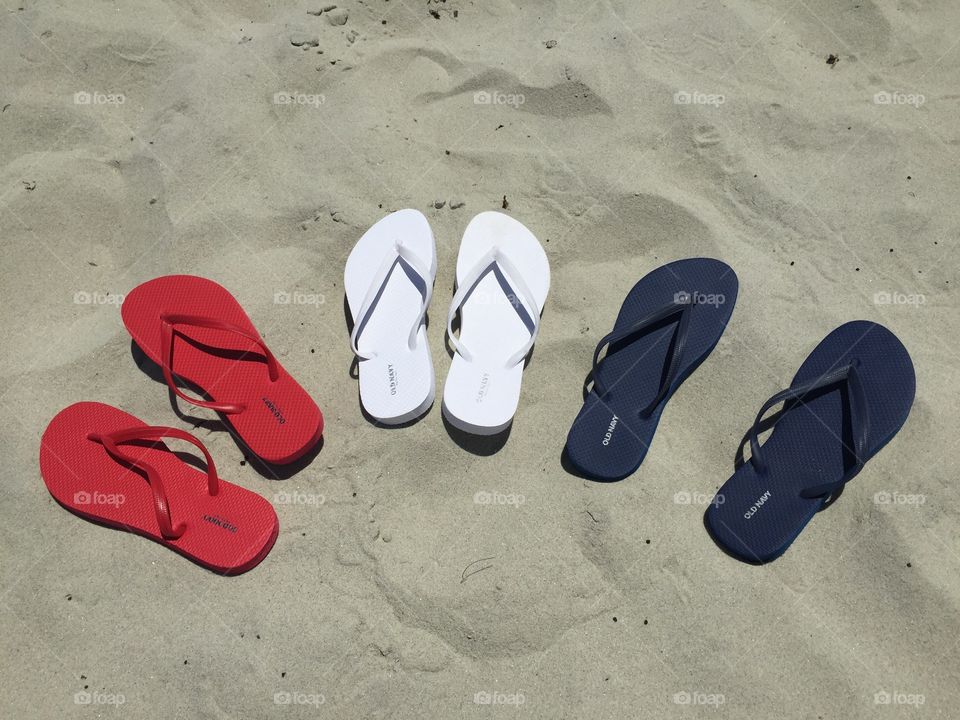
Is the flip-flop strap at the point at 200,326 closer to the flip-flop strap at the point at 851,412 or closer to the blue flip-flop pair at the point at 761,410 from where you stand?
the blue flip-flop pair at the point at 761,410

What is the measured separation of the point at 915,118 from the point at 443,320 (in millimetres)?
2502

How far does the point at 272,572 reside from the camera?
2.79 meters

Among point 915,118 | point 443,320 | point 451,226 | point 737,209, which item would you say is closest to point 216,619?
point 443,320

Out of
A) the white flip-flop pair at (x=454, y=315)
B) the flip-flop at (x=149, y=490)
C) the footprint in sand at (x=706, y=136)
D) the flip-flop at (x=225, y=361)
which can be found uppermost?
the footprint in sand at (x=706, y=136)

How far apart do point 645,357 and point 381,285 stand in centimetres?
125

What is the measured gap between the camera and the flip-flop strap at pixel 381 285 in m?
A: 2.93

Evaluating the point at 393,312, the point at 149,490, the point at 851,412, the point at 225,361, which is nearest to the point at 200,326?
the point at 225,361

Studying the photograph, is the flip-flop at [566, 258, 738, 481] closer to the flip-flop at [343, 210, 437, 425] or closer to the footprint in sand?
the footprint in sand

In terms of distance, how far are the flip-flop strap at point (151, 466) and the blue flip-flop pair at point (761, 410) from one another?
1.54m

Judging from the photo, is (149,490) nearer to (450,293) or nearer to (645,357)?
(450,293)

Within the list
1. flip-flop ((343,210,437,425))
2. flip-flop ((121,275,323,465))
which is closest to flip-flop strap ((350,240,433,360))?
flip-flop ((343,210,437,425))

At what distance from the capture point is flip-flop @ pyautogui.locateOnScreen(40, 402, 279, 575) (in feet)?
9.09

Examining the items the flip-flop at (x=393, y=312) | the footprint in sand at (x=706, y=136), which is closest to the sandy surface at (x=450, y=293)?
the footprint in sand at (x=706, y=136)

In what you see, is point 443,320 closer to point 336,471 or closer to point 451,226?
point 451,226
